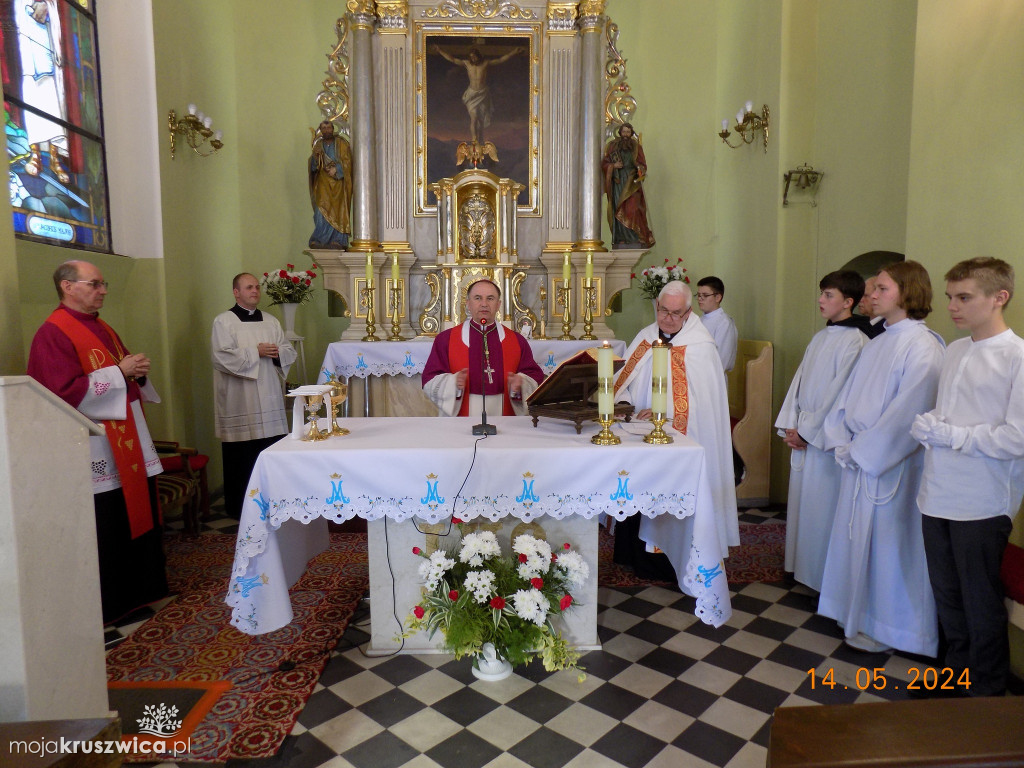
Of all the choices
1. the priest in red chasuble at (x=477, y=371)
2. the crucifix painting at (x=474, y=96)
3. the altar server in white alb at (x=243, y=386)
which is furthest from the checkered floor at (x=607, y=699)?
the crucifix painting at (x=474, y=96)

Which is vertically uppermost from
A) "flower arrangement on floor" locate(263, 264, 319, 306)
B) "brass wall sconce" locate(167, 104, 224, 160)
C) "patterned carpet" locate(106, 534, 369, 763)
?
"brass wall sconce" locate(167, 104, 224, 160)

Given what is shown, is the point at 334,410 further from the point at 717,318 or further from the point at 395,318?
the point at 717,318

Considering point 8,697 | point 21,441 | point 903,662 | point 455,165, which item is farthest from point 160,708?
point 455,165

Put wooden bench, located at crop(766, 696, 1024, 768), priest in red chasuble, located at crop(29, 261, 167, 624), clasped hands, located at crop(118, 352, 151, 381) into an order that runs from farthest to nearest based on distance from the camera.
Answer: clasped hands, located at crop(118, 352, 151, 381), priest in red chasuble, located at crop(29, 261, 167, 624), wooden bench, located at crop(766, 696, 1024, 768)

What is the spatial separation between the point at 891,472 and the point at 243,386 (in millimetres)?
4869

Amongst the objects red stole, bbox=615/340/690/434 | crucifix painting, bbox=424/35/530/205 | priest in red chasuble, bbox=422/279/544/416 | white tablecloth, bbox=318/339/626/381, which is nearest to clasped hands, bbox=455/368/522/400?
priest in red chasuble, bbox=422/279/544/416

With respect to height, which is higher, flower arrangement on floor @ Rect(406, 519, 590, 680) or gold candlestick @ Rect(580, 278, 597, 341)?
gold candlestick @ Rect(580, 278, 597, 341)

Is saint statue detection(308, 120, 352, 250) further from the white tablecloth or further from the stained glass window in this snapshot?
the stained glass window

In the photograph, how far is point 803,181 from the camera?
6289 millimetres

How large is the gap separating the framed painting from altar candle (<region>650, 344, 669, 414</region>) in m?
4.71

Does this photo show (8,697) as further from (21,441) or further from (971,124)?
(971,124)

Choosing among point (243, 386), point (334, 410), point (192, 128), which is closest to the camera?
point (334, 410)

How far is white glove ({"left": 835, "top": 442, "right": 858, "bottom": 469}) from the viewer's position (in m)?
3.55

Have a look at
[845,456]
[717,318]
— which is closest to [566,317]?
[717,318]
